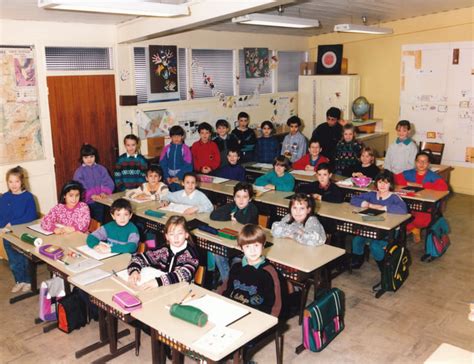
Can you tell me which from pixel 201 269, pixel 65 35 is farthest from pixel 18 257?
pixel 65 35

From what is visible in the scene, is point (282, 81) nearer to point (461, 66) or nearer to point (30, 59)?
point (461, 66)

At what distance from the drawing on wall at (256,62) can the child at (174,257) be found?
239 inches

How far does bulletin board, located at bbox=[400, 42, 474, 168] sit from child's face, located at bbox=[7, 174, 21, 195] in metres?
7.05

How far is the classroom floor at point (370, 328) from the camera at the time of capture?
4059 mm

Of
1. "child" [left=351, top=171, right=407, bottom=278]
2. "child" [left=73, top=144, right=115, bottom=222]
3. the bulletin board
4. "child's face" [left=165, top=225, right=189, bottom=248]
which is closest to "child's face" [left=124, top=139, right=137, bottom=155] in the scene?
"child" [left=73, top=144, right=115, bottom=222]

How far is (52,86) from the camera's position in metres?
6.71

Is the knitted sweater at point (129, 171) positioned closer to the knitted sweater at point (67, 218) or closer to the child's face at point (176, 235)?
the knitted sweater at point (67, 218)

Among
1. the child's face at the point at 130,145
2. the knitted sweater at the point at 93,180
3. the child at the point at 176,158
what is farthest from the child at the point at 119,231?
the child at the point at 176,158

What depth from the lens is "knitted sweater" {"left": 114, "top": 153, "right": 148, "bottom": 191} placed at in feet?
21.9

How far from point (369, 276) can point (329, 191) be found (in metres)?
1.04

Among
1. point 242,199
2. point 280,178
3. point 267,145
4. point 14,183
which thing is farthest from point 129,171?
point 267,145

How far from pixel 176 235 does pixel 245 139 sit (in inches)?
178

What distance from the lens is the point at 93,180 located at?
248 inches

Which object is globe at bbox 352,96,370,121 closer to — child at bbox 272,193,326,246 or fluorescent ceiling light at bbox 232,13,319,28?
fluorescent ceiling light at bbox 232,13,319,28
